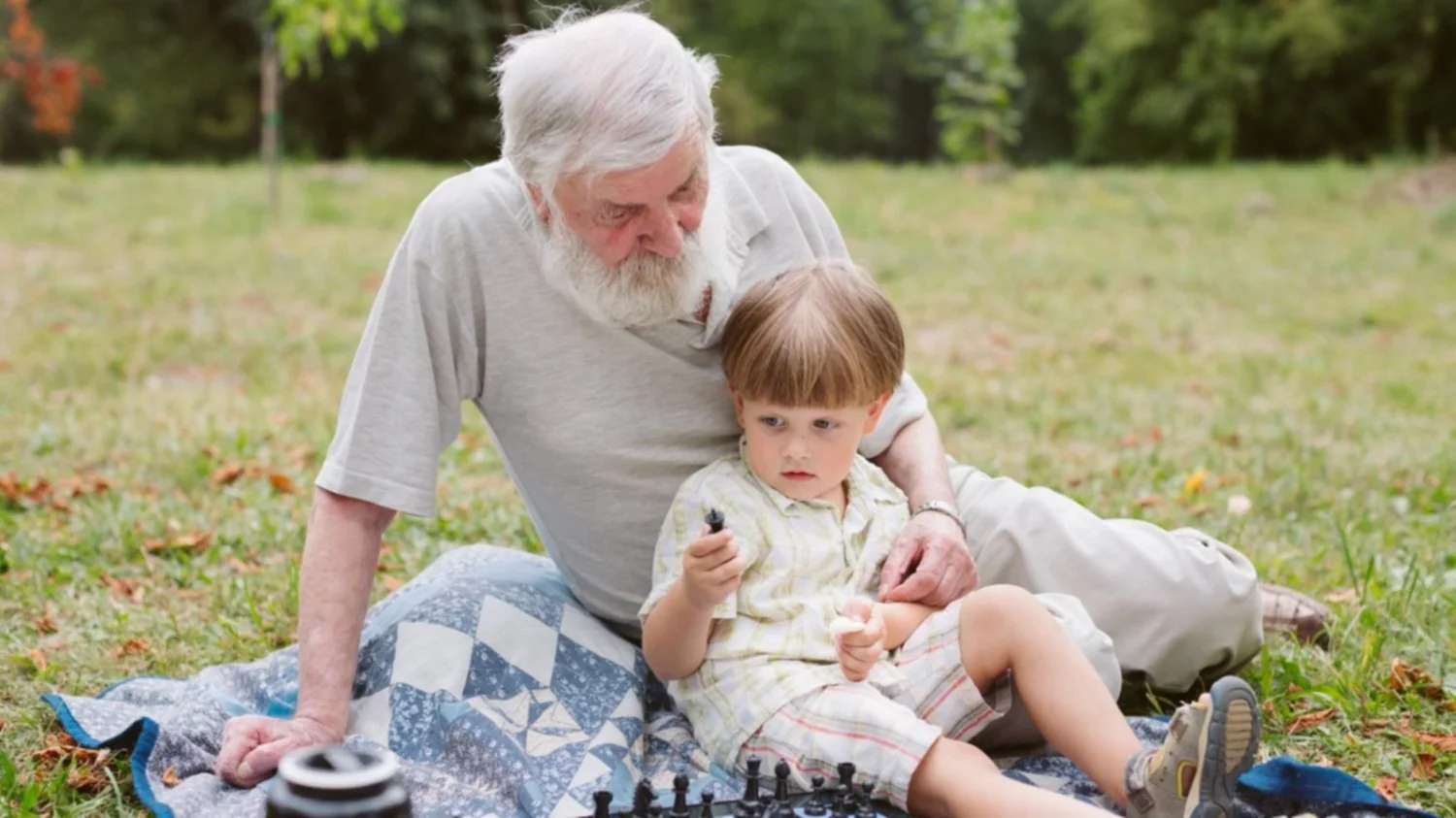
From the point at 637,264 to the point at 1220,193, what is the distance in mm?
11202

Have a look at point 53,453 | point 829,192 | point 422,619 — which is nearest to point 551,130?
point 422,619

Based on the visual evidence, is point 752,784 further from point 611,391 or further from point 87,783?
point 87,783

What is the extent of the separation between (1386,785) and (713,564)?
139cm

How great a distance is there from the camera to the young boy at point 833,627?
8.05 feet

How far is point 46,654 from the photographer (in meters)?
3.41

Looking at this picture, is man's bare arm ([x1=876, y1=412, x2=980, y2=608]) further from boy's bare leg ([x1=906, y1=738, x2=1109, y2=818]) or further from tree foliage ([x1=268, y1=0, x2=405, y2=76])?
tree foliage ([x1=268, y1=0, x2=405, y2=76])

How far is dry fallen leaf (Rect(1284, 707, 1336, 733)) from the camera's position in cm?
300

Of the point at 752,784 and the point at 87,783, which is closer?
the point at 752,784

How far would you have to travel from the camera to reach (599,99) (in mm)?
2541

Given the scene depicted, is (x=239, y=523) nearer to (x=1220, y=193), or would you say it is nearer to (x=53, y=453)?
(x=53, y=453)

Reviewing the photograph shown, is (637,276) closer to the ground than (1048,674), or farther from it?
farther from it

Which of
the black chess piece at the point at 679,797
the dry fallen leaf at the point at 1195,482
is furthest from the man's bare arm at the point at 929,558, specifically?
the dry fallen leaf at the point at 1195,482

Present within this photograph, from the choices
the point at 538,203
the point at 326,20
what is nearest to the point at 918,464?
the point at 538,203

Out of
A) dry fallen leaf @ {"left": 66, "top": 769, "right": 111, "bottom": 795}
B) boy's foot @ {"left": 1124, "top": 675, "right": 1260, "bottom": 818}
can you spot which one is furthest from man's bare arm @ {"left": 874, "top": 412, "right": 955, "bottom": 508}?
dry fallen leaf @ {"left": 66, "top": 769, "right": 111, "bottom": 795}
